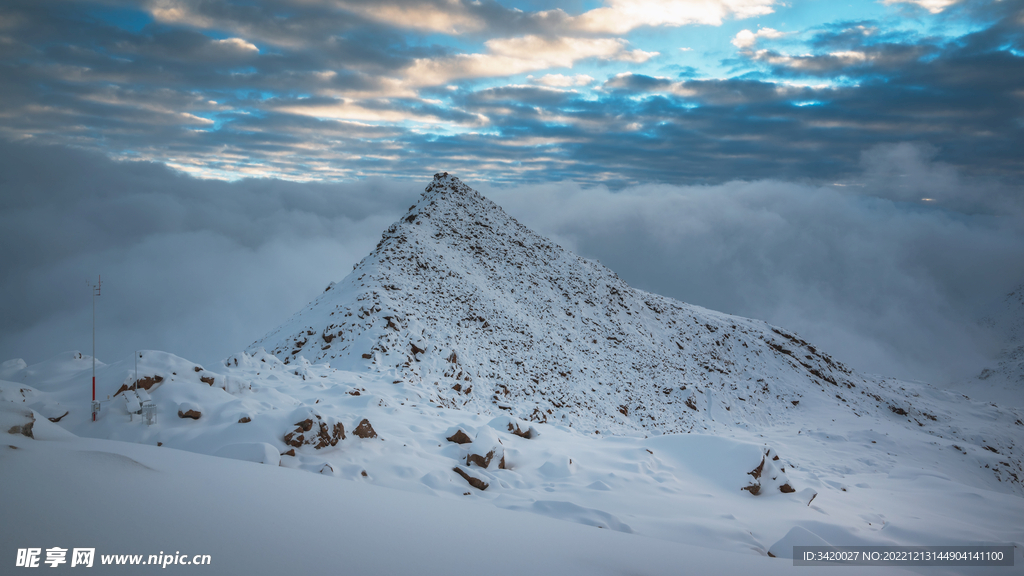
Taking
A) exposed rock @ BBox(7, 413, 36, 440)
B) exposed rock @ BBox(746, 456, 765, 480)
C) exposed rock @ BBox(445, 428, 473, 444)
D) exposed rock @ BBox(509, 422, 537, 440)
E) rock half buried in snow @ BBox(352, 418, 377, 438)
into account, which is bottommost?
exposed rock @ BBox(746, 456, 765, 480)

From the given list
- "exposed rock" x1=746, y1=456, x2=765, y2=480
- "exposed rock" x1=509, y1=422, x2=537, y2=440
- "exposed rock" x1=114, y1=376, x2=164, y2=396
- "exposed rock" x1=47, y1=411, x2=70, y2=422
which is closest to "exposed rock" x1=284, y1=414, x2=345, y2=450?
"exposed rock" x1=114, y1=376, x2=164, y2=396

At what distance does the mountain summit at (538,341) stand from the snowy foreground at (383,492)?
5.45 metres

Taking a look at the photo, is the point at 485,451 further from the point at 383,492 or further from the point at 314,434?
the point at 314,434

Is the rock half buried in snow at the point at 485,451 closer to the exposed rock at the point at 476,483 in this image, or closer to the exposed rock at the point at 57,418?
the exposed rock at the point at 476,483

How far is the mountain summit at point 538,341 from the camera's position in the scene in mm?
19391

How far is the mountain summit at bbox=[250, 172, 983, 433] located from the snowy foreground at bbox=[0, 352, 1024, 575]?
545 cm

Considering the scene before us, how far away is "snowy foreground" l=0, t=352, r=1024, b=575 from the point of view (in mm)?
4375

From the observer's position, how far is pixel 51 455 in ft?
17.2

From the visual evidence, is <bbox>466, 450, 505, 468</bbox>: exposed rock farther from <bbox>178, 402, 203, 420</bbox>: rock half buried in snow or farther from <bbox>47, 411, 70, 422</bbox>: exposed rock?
<bbox>47, 411, 70, 422</bbox>: exposed rock

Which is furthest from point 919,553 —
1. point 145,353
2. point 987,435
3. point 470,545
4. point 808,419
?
point 987,435

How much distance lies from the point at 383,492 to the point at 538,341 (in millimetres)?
18991

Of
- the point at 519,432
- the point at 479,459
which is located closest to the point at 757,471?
the point at 519,432

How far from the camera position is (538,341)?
2514 cm

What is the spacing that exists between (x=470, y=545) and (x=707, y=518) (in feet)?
15.1
